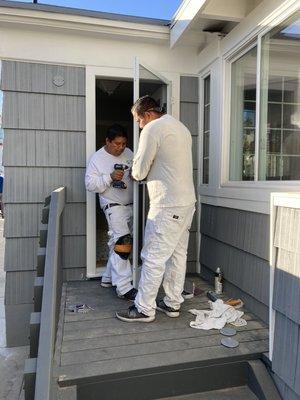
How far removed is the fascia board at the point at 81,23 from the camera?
2955 mm

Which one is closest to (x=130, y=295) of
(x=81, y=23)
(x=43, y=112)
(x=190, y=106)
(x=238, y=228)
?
(x=238, y=228)

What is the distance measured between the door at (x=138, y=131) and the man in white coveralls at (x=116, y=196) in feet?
0.31

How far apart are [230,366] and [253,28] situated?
222 centimetres

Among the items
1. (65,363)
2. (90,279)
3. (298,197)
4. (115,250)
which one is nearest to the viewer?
(298,197)

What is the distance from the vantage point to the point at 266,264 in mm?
2359

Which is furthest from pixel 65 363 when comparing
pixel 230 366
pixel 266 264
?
pixel 266 264

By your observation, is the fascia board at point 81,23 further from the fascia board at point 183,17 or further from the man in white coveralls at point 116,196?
the man in white coveralls at point 116,196

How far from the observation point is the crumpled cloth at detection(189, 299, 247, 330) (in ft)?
7.59

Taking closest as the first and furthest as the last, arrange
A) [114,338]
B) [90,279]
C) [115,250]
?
1. [114,338]
2. [115,250]
3. [90,279]

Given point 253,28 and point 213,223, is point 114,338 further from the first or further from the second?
point 253,28

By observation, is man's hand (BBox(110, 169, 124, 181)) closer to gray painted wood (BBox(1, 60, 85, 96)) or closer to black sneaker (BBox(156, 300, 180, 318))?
gray painted wood (BBox(1, 60, 85, 96))

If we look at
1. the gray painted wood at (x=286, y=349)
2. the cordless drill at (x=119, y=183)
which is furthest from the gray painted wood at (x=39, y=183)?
the gray painted wood at (x=286, y=349)

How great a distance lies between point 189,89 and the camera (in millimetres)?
3477

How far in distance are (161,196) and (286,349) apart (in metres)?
1.13
